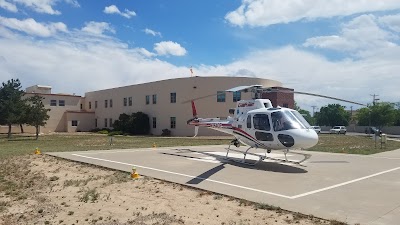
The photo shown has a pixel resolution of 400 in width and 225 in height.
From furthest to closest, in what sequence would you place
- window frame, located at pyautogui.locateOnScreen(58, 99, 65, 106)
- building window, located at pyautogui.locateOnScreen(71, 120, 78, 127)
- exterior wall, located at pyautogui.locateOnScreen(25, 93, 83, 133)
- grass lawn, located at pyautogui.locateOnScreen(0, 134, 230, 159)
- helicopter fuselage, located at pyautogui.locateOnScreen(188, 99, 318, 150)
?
window frame, located at pyautogui.locateOnScreen(58, 99, 65, 106) → building window, located at pyautogui.locateOnScreen(71, 120, 78, 127) → exterior wall, located at pyautogui.locateOnScreen(25, 93, 83, 133) → grass lawn, located at pyautogui.locateOnScreen(0, 134, 230, 159) → helicopter fuselage, located at pyautogui.locateOnScreen(188, 99, 318, 150)

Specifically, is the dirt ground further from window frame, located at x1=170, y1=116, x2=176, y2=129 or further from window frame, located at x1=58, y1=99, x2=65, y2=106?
window frame, located at x1=58, y1=99, x2=65, y2=106

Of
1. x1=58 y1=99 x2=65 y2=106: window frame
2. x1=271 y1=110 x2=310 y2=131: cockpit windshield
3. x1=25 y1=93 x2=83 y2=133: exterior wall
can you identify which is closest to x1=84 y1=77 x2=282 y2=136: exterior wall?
x1=25 y1=93 x2=83 y2=133: exterior wall

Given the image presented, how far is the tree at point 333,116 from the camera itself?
10162cm

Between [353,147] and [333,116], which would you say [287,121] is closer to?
[353,147]

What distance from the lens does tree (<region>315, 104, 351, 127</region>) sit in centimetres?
10162

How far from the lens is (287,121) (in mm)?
13008

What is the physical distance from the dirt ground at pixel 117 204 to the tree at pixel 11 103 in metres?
28.0

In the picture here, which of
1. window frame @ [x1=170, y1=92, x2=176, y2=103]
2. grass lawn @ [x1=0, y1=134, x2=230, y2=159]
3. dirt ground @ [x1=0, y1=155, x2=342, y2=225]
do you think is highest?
window frame @ [x1=170, y1=92, x2=176, y2=103]

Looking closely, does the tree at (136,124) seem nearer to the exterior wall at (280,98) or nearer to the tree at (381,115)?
the exterior wall at (280,98)

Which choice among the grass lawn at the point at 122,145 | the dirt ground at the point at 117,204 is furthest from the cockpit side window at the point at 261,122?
the grass lawn at the point at 122,145

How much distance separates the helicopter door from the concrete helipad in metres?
1.15

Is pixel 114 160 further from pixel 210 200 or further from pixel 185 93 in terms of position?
pixel 185 93

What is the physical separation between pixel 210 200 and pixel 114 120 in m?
50.4

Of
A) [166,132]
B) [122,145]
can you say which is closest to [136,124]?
[166,132]
